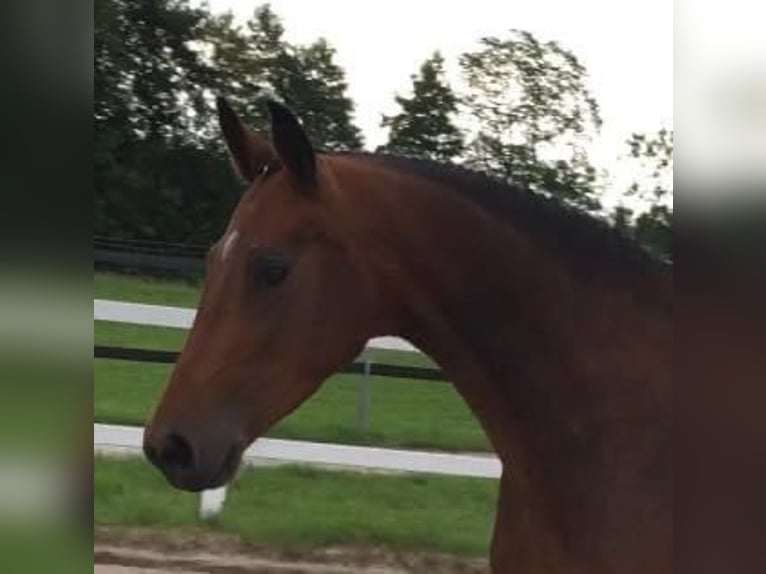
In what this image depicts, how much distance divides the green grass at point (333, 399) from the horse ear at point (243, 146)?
1.49ft

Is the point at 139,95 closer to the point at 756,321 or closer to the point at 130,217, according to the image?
the point at 130,217

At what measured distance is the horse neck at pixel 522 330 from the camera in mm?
1164

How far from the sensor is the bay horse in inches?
43.9

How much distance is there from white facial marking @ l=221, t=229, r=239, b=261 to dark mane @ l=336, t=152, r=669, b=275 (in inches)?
9.1

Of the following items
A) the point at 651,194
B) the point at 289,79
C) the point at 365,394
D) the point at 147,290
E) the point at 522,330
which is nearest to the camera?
the point at 522,330

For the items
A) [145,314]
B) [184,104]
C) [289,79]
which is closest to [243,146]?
[184,104]

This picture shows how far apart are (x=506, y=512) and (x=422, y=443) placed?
101 centimetres

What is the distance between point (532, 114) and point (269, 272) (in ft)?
2.27

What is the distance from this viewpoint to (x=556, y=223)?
124cm

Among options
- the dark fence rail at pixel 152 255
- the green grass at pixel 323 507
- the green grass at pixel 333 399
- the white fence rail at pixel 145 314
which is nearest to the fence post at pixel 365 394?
the green grass at pixel 333 399

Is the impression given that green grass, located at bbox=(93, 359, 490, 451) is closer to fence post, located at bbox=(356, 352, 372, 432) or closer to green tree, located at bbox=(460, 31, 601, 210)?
fence post, located at bbox=(356, 352, 372, 432)

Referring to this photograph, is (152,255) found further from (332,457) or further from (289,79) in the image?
(332,457)

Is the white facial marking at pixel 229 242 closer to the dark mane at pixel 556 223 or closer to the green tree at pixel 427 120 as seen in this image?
the dark mane at pixel 556 223

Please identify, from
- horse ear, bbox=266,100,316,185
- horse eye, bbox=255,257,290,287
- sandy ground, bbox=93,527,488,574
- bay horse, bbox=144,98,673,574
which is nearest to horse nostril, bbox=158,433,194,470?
bay horse, bbox=144,98,673,574
